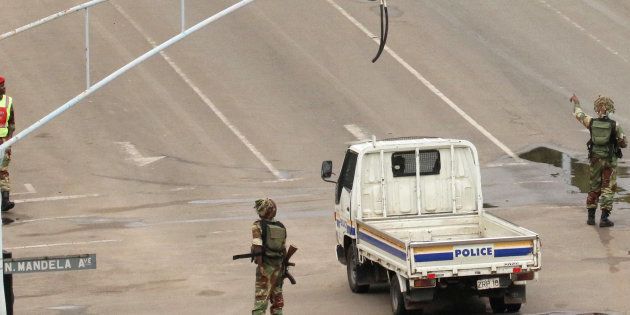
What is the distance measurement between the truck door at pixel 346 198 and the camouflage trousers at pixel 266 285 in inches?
94.2

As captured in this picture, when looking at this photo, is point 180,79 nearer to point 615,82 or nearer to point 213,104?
point 213,104

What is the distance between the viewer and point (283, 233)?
14875 mm

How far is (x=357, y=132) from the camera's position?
90.9ft

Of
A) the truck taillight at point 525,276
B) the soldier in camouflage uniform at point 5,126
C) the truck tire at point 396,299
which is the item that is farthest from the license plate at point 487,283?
the soldier in camouflage uniform at point 5,126

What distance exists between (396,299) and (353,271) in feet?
5.40

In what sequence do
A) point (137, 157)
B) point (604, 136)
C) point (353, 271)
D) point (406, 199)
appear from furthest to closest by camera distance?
point (137, 157) → point (604, 136) → point (406, 199) → point (353, 271)

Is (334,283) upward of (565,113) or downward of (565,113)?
downward

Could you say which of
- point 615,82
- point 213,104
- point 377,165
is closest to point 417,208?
point 377,165

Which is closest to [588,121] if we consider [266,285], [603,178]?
[603,178]

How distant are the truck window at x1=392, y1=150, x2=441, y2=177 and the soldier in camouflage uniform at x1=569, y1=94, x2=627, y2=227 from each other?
3712 mm

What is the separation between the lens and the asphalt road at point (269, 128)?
18.2 meters

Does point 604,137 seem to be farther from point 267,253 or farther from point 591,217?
point 267,253

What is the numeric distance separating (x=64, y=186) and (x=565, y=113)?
36.0 ft

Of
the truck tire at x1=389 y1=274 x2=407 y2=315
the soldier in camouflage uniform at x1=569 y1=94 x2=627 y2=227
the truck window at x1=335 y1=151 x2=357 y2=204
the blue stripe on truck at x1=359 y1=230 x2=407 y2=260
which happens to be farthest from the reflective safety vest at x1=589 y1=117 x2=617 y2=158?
the truck tire at x1=389 y1=274 x2=407 y2=315
